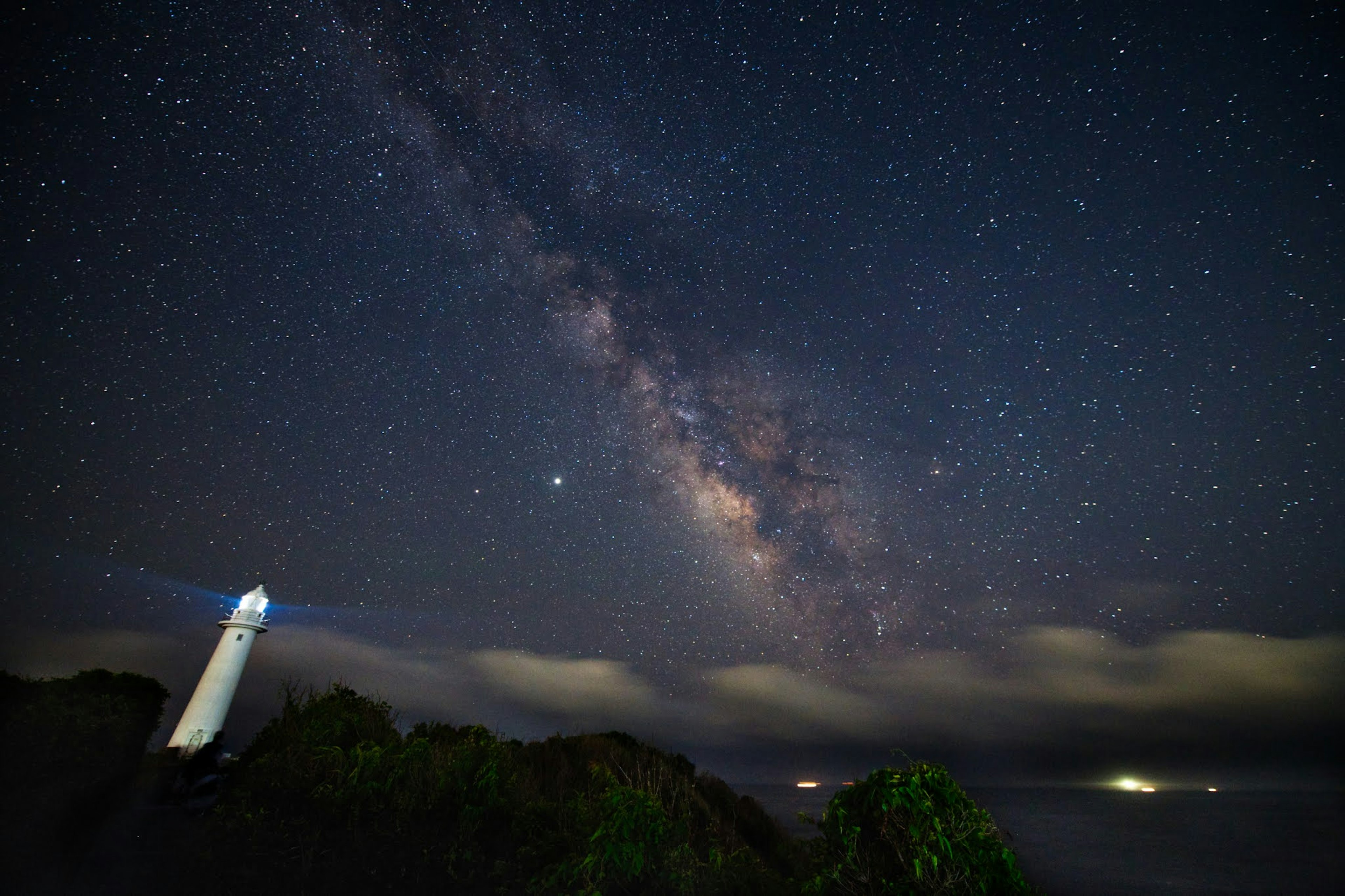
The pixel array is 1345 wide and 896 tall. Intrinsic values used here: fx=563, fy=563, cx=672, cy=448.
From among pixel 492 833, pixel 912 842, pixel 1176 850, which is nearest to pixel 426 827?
pixel 492 833

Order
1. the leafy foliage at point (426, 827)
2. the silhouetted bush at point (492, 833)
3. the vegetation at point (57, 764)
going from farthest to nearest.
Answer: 1. the vegetation at point (57, 764)
2. the leafy foliage at point (426, 827)
3. the silhouetted bush at point (492, 833)

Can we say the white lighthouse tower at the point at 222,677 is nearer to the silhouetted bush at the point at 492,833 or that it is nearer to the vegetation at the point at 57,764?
the vegetation at the point at 57,764

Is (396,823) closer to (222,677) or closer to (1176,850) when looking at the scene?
(222,677)

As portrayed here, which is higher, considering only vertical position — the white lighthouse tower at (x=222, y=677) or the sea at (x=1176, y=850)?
the white lighthouse tower at (x=222, y=677)

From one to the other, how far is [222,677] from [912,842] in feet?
92.0

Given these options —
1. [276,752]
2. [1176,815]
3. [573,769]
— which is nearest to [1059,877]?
[573,769]

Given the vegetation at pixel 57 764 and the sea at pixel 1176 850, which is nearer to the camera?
the vegetation at pixel 57 764

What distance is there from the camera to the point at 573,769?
39.5 ft

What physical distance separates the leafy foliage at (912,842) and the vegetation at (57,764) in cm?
906

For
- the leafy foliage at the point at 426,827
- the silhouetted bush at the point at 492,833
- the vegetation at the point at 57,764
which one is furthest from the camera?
the vegetation at the point at 57,764

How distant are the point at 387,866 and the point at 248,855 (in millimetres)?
1436

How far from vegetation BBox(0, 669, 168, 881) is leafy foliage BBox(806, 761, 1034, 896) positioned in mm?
9065

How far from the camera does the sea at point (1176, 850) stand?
3622 cm

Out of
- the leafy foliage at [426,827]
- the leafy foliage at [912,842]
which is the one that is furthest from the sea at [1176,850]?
the leafy foliage at [426,827]
